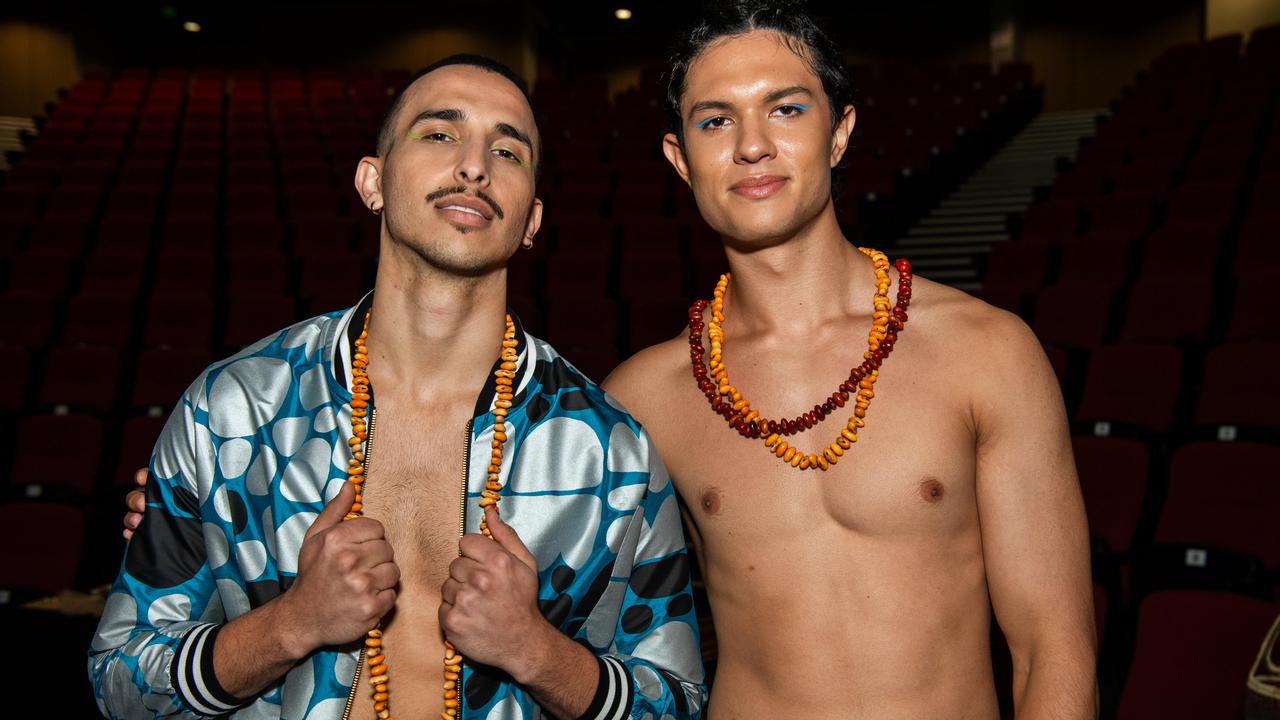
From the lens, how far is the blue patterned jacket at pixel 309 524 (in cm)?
138

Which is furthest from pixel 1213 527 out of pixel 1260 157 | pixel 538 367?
pixel 1260 157

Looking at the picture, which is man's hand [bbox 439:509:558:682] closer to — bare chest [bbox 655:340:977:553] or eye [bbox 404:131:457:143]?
bare chest [bbox 655:340:977:553]

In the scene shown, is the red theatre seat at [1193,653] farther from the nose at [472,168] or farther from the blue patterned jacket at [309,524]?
the nose at [472,168]

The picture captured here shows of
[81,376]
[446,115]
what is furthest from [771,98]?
[81,376]

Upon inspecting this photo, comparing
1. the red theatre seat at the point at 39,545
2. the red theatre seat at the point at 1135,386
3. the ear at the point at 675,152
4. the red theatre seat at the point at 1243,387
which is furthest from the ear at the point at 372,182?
the red theatre seat at the point at 1243,387

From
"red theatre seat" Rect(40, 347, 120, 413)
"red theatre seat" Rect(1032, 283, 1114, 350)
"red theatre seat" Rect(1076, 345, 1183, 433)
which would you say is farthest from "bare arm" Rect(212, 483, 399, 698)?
"red theatre seat" Rect(40, 347, 120, 413)

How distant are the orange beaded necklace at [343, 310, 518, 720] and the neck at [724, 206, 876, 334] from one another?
0.46 metres

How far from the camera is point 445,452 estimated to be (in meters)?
1.58

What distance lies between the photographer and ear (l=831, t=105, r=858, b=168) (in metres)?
1.84

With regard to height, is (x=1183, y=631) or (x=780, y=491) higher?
(x=780, y=491)

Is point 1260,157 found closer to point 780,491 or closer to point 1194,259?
point 1194,259

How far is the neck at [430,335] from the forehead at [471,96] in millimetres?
265

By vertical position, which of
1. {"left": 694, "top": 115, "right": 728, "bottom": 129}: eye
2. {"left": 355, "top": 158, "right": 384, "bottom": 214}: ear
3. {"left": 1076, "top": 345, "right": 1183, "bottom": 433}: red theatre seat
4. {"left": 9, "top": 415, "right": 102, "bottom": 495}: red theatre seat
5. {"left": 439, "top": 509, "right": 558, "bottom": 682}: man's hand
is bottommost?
{"left": 9, "top": 415, "right": 102, "bottom": 495}: red theatre seat

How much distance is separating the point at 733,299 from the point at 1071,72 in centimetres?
1450
